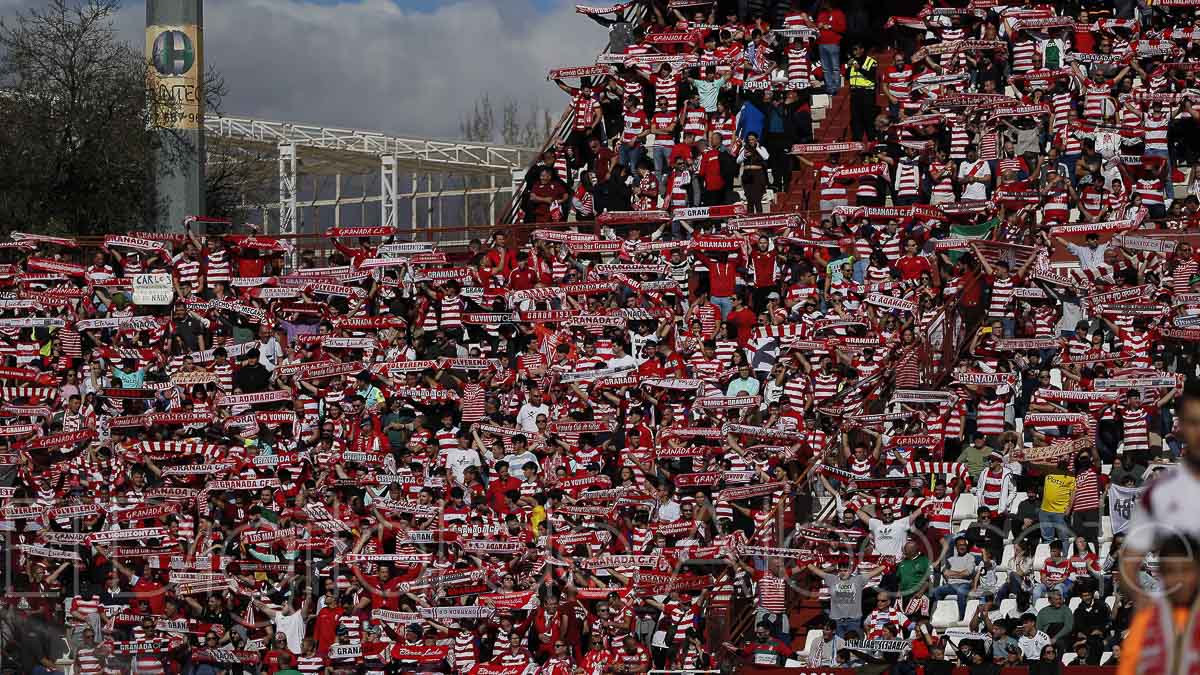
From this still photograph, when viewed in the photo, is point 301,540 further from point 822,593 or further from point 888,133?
point 888,133

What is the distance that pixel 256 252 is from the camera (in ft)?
80.3

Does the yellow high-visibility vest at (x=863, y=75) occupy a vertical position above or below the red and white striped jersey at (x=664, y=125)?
above

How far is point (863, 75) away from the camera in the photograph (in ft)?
85.5

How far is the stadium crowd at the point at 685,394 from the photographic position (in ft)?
61.1

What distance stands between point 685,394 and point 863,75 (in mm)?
6756

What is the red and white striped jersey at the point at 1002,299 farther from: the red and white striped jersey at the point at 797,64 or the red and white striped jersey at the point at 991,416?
the red and white striped jersey at the point at 797,64

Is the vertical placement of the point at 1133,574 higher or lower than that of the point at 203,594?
higher

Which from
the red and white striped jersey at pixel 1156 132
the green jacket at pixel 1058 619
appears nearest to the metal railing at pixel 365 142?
the red and white striped jersey at pixel 1156 132

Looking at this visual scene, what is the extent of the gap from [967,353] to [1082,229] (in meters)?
1.84

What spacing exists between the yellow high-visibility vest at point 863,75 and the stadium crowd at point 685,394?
0.04 metres

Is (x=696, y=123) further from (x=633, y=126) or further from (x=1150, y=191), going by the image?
(x=1150, y=191)

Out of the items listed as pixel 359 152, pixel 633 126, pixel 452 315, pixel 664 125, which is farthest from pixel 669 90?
pixel 359 152

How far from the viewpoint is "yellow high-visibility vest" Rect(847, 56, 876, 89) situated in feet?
85.0

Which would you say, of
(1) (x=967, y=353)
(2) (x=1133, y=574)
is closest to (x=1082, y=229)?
(1) (x=967, y=353)
